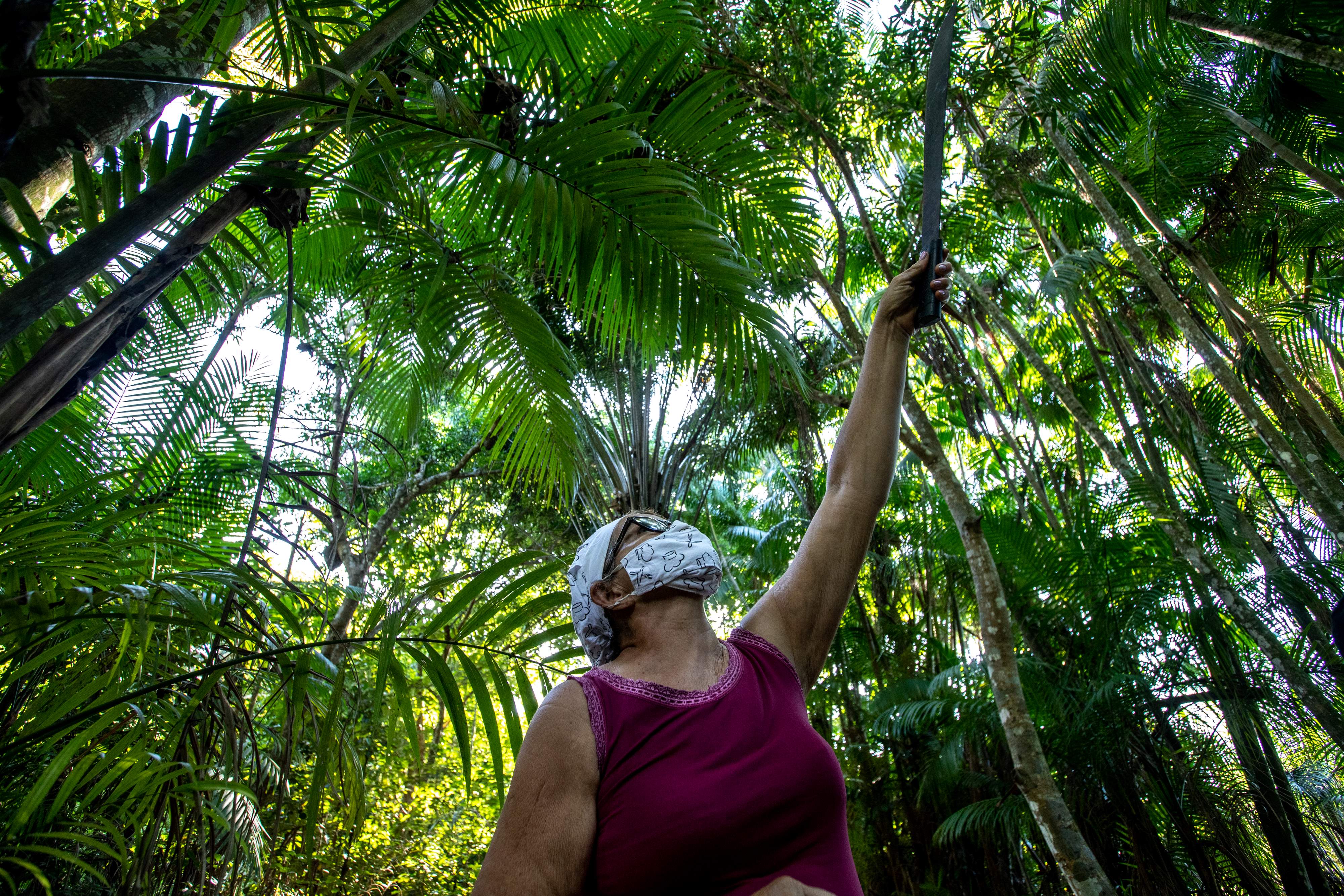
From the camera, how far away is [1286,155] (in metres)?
4.81

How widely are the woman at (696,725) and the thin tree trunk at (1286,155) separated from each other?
16.2 feet

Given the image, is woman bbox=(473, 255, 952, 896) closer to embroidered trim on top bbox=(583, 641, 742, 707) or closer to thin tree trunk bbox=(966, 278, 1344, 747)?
embroidered trim on top bbox=(583, 641, 742, 707)

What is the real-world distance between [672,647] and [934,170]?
0.98 m

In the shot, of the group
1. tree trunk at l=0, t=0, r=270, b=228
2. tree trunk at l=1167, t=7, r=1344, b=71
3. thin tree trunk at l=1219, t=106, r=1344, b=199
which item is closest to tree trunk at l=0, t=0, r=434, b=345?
tree trunk at l=0, t=0, r=270, b=228

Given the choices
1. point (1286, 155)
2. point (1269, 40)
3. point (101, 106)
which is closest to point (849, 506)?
point (101, 106)

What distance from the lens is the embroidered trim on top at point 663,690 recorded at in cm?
109

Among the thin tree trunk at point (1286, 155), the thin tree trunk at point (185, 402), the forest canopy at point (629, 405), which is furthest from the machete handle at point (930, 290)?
the thin tree trunk at point (1286, 155)

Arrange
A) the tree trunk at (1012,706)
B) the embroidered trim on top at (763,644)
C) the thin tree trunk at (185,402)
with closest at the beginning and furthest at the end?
the embroidered trim on top at (763,644) → the thin tree trunk at (185,402) → the tree trunk at (1012,706)

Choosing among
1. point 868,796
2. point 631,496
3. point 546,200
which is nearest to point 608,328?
point 546,200

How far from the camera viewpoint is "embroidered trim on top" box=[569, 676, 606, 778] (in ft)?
3.29

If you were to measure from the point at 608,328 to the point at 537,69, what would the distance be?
73 centimetres

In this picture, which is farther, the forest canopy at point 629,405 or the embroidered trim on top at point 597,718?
the forest canopy at point 629,405

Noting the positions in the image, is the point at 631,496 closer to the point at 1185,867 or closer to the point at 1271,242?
the point at 1185,867

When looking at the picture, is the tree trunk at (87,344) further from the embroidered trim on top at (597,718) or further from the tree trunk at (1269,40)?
the tree trunk at (1269,40)
